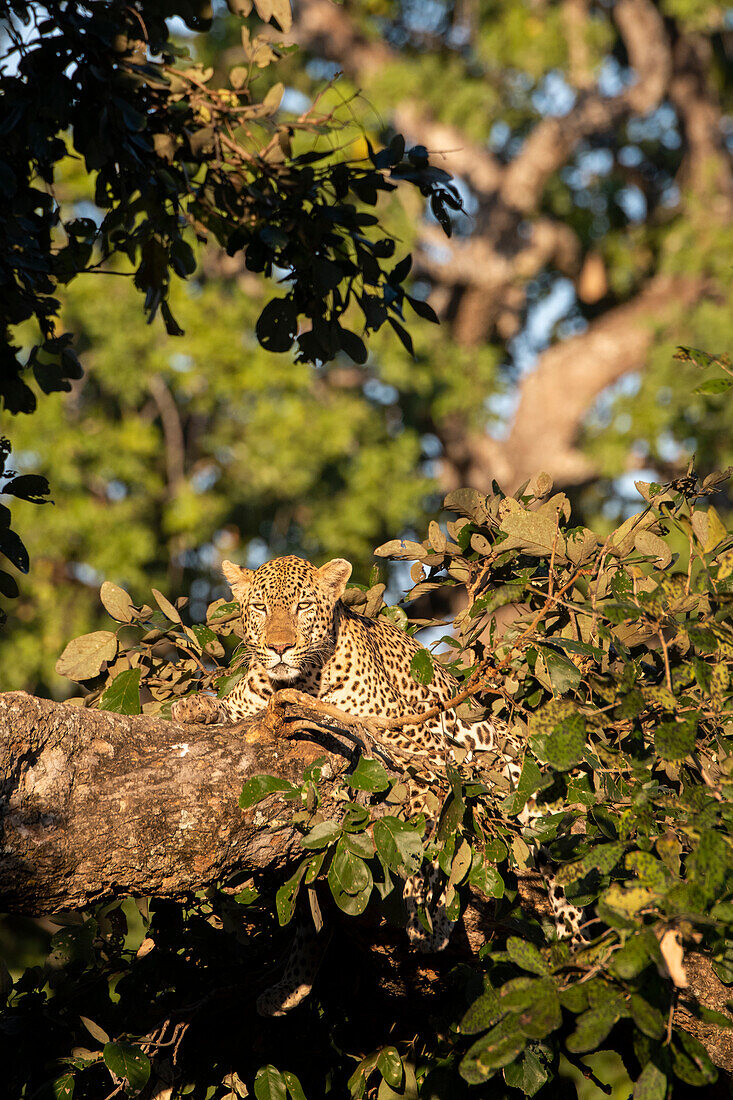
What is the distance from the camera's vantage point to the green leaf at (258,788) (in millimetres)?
2861

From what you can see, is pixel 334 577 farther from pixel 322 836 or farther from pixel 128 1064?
pixel 322 836

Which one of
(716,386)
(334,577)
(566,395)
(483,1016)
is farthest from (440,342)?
A: (483,1016)

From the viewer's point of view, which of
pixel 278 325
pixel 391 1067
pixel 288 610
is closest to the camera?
pixel 391 1067

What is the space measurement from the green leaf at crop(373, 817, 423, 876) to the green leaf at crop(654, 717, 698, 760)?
66cm

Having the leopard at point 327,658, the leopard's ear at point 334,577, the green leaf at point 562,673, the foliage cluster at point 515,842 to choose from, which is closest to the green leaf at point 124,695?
the foliage cluster at point 515,842

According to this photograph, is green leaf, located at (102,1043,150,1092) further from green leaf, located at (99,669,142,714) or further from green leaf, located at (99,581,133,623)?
green leaf, located at (99,581,133,623)

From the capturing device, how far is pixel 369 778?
280cm

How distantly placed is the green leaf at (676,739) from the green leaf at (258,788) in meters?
0.98

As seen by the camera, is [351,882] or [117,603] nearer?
[351,882]

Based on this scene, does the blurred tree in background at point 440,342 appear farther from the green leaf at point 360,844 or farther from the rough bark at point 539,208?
the green leaf at point 360,844

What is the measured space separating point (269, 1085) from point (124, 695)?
1.39m

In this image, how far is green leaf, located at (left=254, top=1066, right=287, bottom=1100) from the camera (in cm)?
363

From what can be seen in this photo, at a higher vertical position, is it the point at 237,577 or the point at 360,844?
the point at 360,844

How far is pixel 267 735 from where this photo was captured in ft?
10.7
